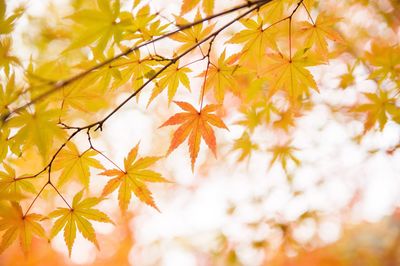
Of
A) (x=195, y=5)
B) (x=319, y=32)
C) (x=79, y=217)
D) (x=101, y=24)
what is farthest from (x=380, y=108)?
(x=79, y=217)

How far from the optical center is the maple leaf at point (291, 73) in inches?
50.1

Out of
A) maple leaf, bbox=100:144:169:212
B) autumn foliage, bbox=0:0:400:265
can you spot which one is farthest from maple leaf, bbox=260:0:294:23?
maple leaf, bbox=100:144:169:212

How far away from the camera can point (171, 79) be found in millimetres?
1301

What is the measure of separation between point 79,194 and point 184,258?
7.42 meters

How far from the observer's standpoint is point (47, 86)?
25.8 inches

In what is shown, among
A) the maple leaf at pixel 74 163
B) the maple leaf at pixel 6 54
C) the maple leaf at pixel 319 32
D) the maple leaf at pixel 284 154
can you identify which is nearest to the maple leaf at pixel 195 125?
the maple leaf at pixel 74 163

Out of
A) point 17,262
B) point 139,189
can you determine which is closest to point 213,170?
point 17,262

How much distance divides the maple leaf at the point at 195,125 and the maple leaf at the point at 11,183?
2.14 feet

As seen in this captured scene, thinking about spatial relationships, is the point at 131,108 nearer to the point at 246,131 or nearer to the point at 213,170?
the point at 213,170

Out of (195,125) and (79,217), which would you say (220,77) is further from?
(79,217)

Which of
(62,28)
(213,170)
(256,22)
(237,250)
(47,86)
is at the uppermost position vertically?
(213,170)

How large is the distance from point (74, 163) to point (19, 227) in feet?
1.09

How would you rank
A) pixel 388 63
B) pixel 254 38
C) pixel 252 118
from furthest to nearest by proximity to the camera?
1. pixel 252 118
2. pixel 388 63
3. pixel 254 38

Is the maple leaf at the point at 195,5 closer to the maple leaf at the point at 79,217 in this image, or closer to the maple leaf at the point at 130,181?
the maple leaf at the point at 130,181
